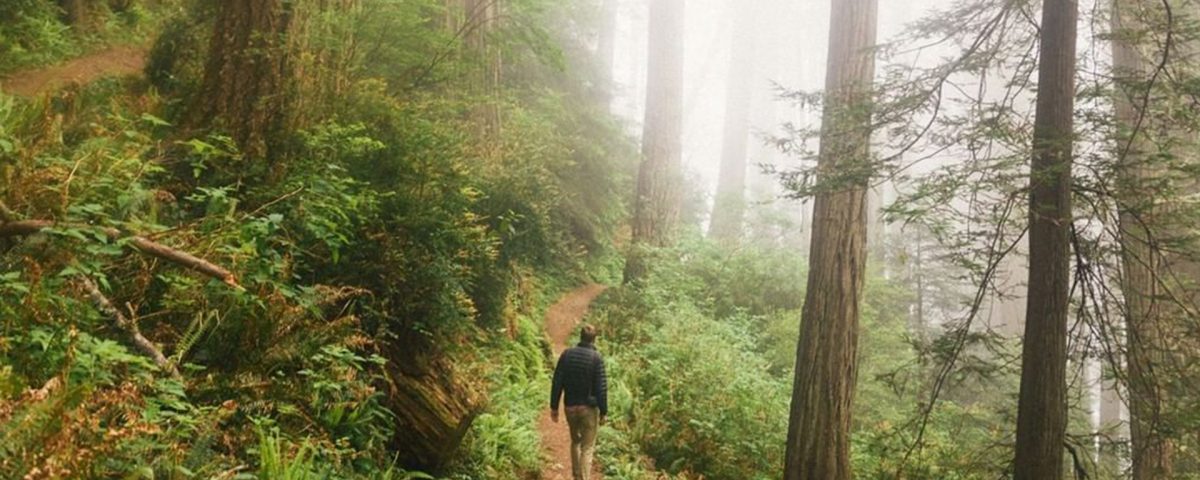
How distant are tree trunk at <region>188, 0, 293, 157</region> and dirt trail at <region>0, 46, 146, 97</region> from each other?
264 centimetres

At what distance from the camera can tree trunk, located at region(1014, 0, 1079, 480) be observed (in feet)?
15.7

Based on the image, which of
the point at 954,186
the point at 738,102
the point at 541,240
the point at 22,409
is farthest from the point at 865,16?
the point at 738,102

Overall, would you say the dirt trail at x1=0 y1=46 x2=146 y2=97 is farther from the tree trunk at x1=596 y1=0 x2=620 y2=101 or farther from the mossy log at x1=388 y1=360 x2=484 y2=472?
the tree trunk at x1=596 y1=0 x2=620 y2=101

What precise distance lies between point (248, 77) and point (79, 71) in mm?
4637

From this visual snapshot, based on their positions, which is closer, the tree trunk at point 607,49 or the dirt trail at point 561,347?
the dirt trail at point 561,347

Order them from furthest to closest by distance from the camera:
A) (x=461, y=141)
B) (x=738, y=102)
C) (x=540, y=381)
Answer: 1. (x=738, y=102)
2. (x=540, y=381)
3. (x=461, y=141)

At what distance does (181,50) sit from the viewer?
6711mm

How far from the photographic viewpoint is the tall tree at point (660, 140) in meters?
14.9

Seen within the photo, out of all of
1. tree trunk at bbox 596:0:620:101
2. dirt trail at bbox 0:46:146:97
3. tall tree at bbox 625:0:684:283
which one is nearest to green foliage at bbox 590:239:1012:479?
tall tree at bbox 625:0:684:283

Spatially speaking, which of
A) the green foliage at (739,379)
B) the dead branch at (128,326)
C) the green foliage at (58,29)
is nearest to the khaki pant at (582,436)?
the green foliage at (739,379)

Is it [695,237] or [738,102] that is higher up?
[738,102]

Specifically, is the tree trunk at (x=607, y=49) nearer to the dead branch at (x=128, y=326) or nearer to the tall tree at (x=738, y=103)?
the tall tree at (x=738, y=103)

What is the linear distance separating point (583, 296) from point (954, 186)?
8.93m

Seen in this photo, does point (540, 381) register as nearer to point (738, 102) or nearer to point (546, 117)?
point (546, 117)
